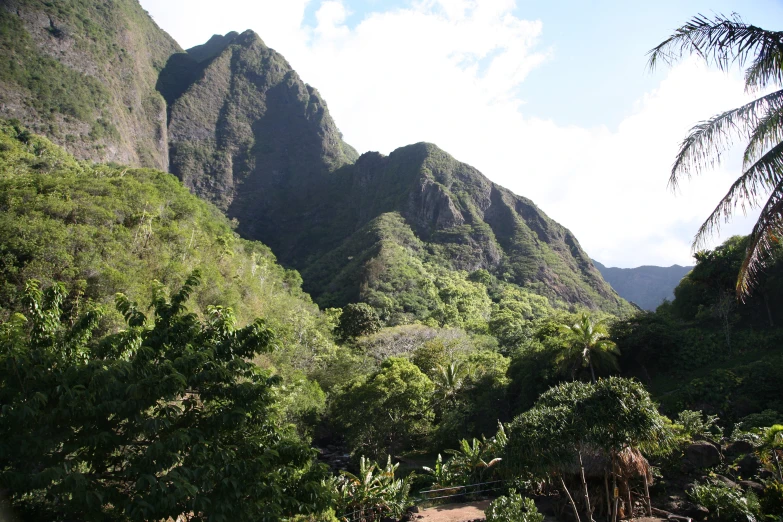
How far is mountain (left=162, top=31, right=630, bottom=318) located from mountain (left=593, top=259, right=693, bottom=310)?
33.0m

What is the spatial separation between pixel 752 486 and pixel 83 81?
90.7m

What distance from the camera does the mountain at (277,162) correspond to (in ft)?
214

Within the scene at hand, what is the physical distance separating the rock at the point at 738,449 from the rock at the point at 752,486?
1.75 m

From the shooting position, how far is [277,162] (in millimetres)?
133250

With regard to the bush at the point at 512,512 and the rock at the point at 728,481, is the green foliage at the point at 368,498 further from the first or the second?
the rock at the point at 728,481

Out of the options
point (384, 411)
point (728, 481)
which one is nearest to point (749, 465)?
point (728, 481)

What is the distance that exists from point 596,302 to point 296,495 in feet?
306

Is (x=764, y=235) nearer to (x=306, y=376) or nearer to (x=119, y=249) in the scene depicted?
(x=119, y=249)

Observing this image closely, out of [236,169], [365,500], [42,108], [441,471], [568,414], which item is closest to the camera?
[568,414]

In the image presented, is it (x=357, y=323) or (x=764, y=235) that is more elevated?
(x=357, y=323)

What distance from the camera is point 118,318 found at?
62.6 ft

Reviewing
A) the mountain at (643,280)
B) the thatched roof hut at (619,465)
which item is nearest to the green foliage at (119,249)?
the thatched roof hut at (619,465)

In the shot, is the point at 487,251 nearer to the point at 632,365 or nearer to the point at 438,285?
the point at 438,285

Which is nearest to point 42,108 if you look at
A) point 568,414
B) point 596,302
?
point 568,414
